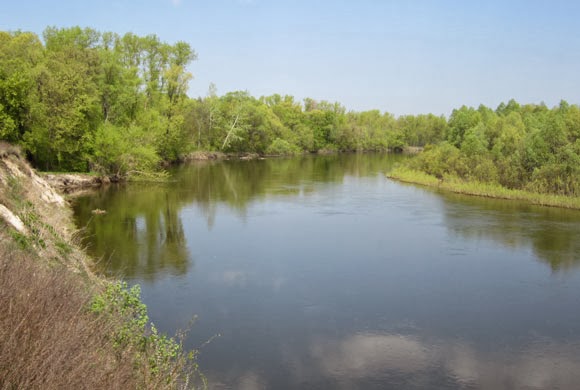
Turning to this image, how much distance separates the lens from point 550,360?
535 inches

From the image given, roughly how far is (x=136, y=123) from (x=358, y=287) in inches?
1818

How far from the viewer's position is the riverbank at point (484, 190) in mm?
37656

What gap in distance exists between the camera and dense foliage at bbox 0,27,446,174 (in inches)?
1613

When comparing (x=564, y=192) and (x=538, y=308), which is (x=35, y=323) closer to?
(x=538, y=308)

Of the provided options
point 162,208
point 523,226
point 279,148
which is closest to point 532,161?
point 523,226

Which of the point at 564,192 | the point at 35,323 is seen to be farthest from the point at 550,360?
the point at 564,192

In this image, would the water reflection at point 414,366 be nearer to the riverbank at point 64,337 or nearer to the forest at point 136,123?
the riverbank at point 64,337

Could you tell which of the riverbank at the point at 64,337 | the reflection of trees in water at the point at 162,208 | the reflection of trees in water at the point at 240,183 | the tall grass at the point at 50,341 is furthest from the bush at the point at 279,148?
the tall grass at the point at 50,341

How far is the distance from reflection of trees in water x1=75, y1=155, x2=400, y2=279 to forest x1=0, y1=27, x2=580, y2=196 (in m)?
5.41

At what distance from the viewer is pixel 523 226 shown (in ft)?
100

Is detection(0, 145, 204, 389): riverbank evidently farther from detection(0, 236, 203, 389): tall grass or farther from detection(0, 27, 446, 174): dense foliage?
detection(0, 27, 446, 174): dense foliage

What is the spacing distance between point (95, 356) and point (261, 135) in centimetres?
9392

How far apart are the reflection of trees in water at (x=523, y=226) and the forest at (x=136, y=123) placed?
5131 millimetres

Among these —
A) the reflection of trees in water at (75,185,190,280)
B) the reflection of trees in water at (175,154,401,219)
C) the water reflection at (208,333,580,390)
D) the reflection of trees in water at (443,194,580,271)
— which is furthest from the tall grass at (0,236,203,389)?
the reflection of trees in water at (175,154,401,219)
